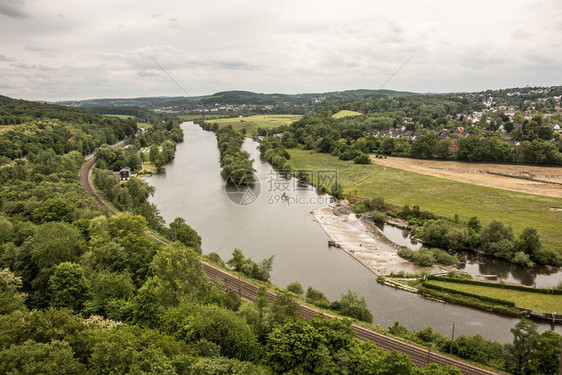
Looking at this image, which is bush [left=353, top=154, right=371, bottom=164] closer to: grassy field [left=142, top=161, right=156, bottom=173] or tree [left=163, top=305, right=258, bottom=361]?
grassy field [left=142, top=161, right=156, bottom=173]

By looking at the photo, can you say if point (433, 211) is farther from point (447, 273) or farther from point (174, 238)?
point (174, 238)

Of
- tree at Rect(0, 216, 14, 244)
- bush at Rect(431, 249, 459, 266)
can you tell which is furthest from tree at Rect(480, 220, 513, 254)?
tree at Rect(0, 216, 14, 244)

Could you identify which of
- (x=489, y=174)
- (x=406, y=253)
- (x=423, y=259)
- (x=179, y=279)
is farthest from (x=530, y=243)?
(x=489, y=174)

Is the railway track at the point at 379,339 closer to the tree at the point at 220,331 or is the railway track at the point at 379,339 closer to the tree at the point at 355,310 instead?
the tree at the point at 355,310

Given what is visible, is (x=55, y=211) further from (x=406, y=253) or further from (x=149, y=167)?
(x=149, y=167)

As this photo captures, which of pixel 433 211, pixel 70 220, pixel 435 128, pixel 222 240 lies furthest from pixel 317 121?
pixel 70 220

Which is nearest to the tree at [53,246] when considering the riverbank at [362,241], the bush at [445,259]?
the riverbank at [362,241]
